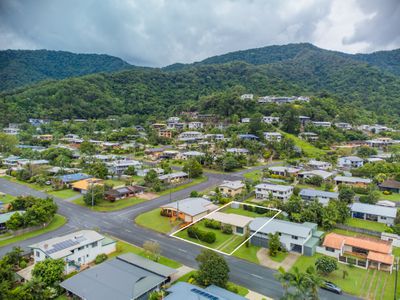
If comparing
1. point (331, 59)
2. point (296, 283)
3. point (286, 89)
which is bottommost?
point (296, 283)

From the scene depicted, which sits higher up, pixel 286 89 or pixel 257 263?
pixel 286 89

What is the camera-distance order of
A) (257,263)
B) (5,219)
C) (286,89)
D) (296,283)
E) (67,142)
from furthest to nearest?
1. (286,89)
2. (67,142)
3. (5,219)
4. (257,263)
5. (296,283)

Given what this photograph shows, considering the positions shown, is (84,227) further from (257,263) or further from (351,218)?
(351,218)

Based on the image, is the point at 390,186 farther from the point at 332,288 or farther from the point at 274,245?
the point at 332,288

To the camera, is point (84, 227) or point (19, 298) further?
point (84, 227)

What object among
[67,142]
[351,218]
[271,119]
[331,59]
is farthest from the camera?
[331,59]

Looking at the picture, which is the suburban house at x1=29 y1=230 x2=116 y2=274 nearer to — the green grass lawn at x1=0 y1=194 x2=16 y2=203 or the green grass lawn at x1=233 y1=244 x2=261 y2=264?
the green grass lawn at x1=233 y1=244 x2=261 y2=264

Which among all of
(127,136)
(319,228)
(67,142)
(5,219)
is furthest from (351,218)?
(67,142)
